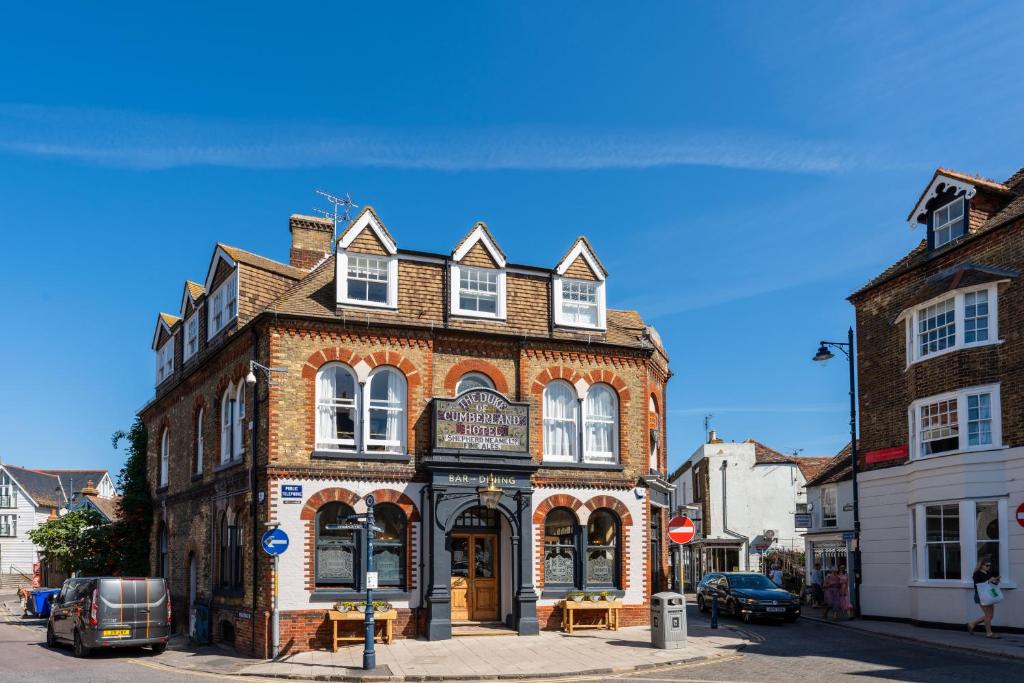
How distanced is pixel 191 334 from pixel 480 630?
14.0m

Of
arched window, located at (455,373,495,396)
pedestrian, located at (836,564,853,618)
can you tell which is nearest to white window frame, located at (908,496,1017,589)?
pedestrian, located at (836,564,853,618)

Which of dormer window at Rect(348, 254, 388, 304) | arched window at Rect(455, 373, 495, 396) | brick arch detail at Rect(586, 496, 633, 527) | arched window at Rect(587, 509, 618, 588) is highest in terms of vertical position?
dormer window at Rect(348, 254, 388, 304)

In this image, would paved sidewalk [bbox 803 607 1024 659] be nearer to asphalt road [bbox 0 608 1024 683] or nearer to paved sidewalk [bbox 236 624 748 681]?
asphalt road [bbox 0 608 1024 683]

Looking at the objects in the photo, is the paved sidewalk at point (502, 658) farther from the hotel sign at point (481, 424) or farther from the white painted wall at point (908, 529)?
the white painted wall at point (908, 529)

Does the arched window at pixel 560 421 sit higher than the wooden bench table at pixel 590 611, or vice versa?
the arched window at pixel 560 421

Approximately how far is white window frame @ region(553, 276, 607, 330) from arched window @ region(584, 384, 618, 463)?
1676 millimetres

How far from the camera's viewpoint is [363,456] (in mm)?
24000

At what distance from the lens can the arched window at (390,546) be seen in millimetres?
24094

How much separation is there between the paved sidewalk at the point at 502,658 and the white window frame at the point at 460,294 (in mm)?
8064

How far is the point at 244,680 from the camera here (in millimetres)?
19031

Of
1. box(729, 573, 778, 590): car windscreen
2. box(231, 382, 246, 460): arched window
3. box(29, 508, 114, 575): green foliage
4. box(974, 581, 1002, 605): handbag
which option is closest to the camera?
box(974, 581, 1002, 605): handbag

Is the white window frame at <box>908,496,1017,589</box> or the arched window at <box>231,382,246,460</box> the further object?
the arched window at <box>231,382,246,460</box>

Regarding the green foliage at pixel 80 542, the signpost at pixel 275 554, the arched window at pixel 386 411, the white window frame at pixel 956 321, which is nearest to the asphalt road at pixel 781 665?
the signpost at pixel 275 554

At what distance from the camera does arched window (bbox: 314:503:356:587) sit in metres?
23.5
